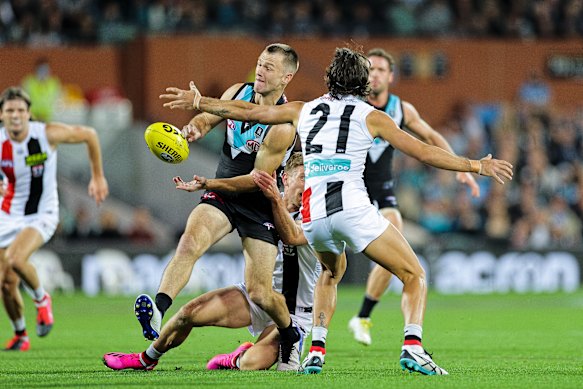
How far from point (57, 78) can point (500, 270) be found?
9.51 m

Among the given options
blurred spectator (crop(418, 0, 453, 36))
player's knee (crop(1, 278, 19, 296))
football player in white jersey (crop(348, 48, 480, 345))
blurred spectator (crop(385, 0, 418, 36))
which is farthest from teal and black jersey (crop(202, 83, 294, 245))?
blurred spectator (crop(418, 0, 453, 36))

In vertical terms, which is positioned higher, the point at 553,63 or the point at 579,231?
the point at 553,63

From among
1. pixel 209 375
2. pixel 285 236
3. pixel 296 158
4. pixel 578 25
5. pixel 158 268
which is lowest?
pixel 158 268

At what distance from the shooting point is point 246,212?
8.99 m

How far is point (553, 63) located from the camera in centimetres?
2603

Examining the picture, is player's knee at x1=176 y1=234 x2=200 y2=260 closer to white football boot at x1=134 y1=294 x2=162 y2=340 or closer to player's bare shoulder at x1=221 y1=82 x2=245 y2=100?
white football boot at x1=134 y1=294 x2=162 y2=340

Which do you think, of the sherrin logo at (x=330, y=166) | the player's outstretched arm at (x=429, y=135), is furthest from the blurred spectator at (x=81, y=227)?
the sherrin logo at (x=330, y=166)

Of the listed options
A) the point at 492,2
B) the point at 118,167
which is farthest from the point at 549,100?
the point at 118,167

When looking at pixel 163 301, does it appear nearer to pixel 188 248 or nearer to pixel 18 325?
pixel 188 248

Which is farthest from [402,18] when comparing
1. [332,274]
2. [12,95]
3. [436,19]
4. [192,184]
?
[192,184]

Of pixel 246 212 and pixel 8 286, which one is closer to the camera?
pixel 246 212

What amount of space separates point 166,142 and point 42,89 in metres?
14.7

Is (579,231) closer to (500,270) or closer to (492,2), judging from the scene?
(500,270)

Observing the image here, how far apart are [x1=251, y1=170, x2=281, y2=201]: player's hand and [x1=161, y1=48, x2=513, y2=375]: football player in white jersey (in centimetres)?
38
